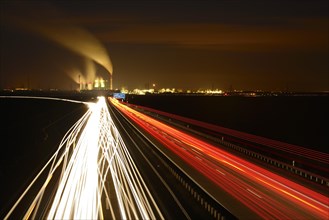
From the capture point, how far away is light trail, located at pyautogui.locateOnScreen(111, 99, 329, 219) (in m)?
16.4

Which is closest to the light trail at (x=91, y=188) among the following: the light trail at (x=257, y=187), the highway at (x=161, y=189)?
the highway at (x=161, y=189)

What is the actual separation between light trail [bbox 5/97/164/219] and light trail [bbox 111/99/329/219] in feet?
11.3

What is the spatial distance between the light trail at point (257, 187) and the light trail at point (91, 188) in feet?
11.3

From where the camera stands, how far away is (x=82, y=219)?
1476cm

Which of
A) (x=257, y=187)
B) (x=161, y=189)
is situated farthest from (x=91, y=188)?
(x=257, y=187)

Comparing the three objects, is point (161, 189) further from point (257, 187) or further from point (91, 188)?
point (257, 187)

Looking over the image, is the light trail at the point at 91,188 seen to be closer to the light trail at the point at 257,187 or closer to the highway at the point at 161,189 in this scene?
the highway at the point at 161,189

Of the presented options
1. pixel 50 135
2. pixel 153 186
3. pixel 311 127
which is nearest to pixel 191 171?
pixel 153 186

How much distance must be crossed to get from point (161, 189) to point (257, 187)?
4601mm

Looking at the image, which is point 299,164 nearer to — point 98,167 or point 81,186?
point 98,167

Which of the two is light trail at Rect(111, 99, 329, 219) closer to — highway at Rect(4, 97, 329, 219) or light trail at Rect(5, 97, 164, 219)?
highway at Rect(4, 97, 329, 219)

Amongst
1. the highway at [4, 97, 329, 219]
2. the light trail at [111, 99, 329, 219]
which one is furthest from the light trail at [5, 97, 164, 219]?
the light trail at [111, 99, 329, 219]

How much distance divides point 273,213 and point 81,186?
8.18 m

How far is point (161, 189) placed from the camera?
22.4 m
